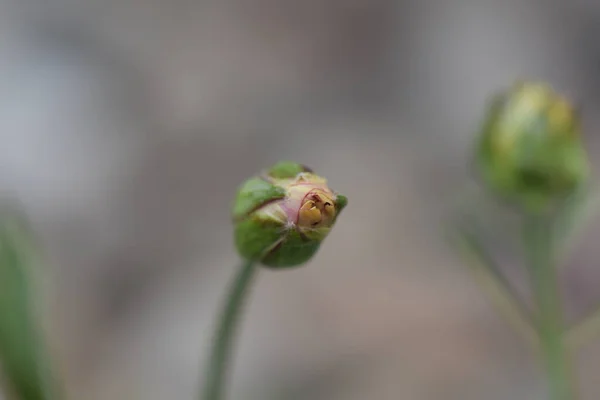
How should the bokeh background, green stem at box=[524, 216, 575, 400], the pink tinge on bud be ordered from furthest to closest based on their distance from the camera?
1. the bokeh background
2. green stem at box=[524, 216, 575, 400]
3. the pink tinge on bud

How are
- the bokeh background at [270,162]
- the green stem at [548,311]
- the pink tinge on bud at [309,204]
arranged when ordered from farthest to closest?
1. the bokeh background at [270,162]
2. the green stem at [548,311]
3. the pink tinge on bud at [309,204]

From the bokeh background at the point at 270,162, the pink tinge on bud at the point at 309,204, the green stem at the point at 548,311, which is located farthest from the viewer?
the bokeh background at the point at 270,162

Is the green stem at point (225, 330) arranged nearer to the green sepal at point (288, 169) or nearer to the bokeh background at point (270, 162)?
the green sepal at point (288, 169)

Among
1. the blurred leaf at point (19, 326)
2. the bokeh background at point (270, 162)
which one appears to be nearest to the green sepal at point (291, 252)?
the blurred leaf at point (19, 326)

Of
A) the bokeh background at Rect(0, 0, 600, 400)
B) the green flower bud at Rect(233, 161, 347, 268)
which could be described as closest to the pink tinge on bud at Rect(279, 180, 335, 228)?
the green flower bud at Rect(233, 161, 347, 268)

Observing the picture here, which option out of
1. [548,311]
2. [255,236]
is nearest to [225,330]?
[255,236]

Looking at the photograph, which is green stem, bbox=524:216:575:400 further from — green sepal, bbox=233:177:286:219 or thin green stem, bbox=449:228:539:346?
green sepal, bbox=233:177:286:219

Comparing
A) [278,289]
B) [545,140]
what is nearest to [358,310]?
[278,289]
